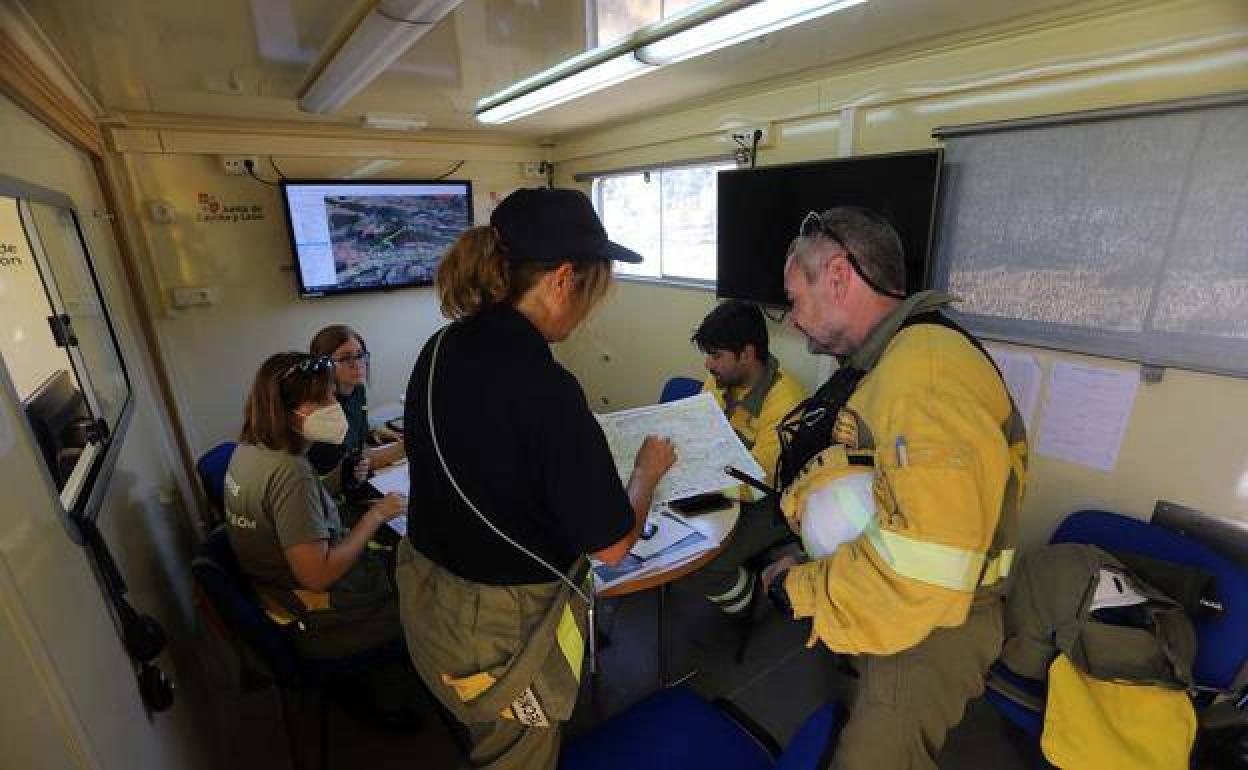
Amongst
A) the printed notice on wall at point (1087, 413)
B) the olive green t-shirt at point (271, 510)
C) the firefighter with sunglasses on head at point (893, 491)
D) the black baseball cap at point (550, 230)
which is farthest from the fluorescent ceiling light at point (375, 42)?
the printed notice on wall at point (1087, 413)

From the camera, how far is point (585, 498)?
0.94 m

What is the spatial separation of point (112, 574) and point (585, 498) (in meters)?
1.02

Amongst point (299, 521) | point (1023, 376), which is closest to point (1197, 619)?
point (1023, 376)

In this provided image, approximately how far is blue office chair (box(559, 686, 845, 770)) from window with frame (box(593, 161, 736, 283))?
7.95 feet

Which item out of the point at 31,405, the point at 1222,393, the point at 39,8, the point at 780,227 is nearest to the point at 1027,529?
the point at 1222,393

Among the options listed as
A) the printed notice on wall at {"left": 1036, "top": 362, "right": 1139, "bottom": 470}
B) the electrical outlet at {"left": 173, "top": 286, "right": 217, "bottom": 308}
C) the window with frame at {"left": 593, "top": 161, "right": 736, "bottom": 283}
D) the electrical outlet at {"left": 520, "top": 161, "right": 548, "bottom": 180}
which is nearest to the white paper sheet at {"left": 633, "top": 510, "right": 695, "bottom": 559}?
the printed notice on wall at {"left": 1036, "top": 362, "right": 1139, "bottom": 470}

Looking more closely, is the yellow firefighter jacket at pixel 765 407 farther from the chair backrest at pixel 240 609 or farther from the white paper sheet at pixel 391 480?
the chair backrest at pixel 240 609

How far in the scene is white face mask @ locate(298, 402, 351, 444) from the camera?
5.16ft

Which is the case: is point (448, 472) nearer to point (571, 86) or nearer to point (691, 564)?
point (691, 564)

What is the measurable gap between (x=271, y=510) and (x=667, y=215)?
2.92m

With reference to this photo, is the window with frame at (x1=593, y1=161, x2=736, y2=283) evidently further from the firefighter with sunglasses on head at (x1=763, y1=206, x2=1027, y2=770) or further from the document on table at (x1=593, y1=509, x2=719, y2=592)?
the firefighter with sunglasses on head at (x1=763, y1=206, x2=1027, y2=770)

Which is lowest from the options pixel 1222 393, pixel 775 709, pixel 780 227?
pixel 775 709

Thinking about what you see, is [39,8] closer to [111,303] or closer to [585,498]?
[111,303]

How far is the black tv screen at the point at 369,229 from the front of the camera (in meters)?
3.46
